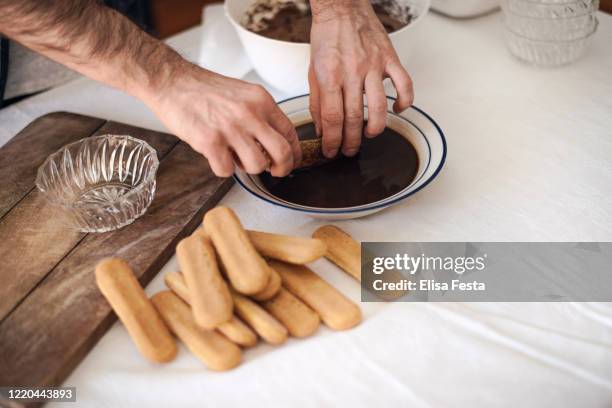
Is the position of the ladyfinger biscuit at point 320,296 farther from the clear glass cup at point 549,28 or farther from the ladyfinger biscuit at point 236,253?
the clear glass cup at point 549,28

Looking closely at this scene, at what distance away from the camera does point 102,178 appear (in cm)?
93

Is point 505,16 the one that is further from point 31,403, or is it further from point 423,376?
point 31,403

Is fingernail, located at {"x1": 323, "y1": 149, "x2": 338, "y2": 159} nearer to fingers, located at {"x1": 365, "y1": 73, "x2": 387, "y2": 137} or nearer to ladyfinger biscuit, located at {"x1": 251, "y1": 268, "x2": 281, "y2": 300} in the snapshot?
fingers, located at {"x1": 365, "y1": 73, "x2": 387, "y2": 137}

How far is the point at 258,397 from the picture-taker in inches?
25.7

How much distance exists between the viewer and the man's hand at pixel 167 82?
772 millimetres

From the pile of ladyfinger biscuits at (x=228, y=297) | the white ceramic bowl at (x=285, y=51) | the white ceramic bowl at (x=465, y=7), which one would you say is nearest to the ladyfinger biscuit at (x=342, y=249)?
the pile of ladyfinger biscuits at (x=228, y=297)

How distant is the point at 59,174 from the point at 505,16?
813mm

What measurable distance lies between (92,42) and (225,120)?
0.22 m

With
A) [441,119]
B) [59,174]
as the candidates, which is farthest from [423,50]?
[59,174]

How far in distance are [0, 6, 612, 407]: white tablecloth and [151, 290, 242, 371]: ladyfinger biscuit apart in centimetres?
2

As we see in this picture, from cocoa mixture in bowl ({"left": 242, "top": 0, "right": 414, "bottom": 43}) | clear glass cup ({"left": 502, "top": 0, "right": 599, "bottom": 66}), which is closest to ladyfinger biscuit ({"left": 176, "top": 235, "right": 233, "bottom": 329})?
cocoa mixture in bowl ({"left": 242, "top": 0, "right": 414, "bottom": 43})

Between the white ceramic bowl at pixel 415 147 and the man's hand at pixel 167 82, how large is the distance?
0.04m

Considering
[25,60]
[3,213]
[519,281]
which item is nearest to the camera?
[519,281]

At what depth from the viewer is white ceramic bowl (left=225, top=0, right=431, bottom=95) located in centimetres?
100
